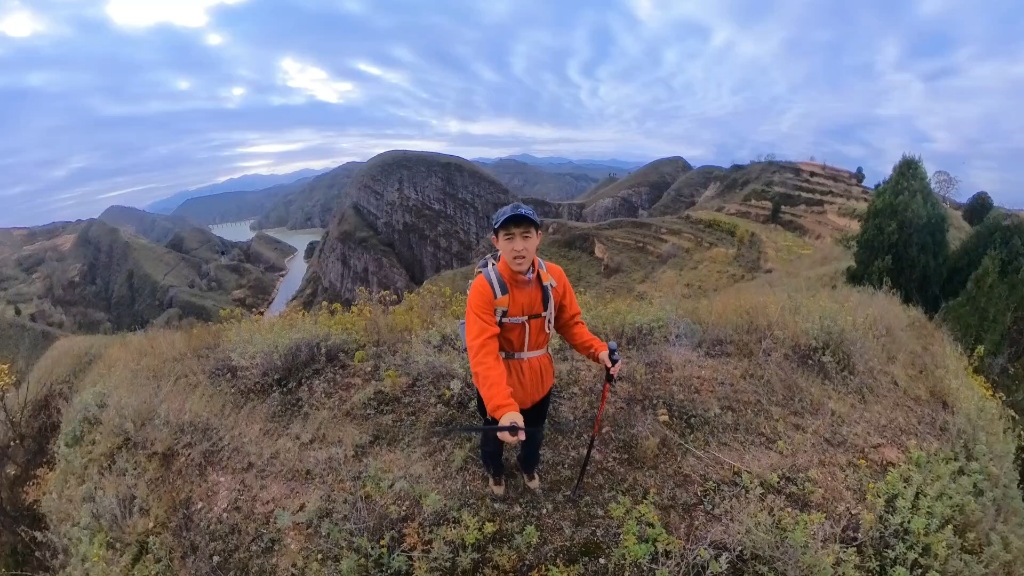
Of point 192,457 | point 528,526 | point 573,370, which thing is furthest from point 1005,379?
point 192,457

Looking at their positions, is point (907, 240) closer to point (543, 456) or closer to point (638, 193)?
point (543, 456)

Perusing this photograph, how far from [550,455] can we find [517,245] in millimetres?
2261

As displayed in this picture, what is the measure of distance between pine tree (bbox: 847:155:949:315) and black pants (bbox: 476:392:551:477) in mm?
11952

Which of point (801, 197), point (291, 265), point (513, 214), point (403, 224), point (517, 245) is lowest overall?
point (291, 265)

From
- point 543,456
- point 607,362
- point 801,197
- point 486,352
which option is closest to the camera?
point 486,352

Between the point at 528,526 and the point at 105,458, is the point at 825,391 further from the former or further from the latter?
the point at 105,458

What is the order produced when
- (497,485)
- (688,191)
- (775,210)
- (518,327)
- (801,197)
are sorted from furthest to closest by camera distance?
1. (688,191)
2. (801,197)
3. (775,210)
4. (497,485)
5. (518,327)

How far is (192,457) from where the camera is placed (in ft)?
14.9

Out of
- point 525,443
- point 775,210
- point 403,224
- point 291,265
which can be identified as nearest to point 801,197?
point 775,210

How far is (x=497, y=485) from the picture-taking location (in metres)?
3.74

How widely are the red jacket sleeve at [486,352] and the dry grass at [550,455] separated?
4.23 feet

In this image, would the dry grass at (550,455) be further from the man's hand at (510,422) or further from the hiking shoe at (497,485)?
the man's hand at (510,422)

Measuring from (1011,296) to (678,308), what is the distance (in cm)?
433

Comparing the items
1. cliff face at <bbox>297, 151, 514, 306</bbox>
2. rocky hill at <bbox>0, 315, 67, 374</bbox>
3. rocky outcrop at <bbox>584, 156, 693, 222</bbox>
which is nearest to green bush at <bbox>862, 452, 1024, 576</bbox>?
rocky hill at <bbox>0, 315, 67, 374</bbox>
